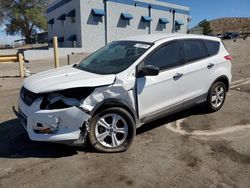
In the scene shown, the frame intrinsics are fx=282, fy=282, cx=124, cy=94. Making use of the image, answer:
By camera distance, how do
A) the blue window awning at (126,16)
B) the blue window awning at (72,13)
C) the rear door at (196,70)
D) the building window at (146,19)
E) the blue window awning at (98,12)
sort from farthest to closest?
1. the building window at (146,19)
2. the blue window awning at (126,16)
3. the blue window awning at (72,13)
4. the blue window awning at (98,12)
5. the rear door at (196,70)

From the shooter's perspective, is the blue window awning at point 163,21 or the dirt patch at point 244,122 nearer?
the dirt patch at point 244,122

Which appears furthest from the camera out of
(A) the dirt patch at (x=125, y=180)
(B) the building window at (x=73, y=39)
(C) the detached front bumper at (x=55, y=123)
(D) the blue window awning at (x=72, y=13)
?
(B) the building window at (x=73, y=39)

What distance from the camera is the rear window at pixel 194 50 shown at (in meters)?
5.34

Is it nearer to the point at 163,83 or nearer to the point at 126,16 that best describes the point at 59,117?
the point at 163,83

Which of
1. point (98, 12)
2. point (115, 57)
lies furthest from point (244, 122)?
point (98, 12)

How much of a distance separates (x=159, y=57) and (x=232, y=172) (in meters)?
2.17

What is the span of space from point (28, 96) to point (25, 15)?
44690 mm

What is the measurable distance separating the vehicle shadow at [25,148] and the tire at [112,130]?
47 centimetres

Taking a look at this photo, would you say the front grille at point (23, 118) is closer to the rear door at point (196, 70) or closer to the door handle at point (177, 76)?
the door handle at point (177, 76)

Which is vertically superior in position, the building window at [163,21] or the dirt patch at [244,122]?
the building window at [163,21]

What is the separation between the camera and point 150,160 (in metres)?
4.04

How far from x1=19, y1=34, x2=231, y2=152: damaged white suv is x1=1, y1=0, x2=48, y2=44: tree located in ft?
140

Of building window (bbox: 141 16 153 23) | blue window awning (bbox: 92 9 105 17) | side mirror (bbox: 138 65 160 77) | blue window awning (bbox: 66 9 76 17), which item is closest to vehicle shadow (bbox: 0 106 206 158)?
side mirror (bbox: 138 65 160 77)

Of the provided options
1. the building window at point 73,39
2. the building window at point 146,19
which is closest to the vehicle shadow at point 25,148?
the building window at point 73,39
